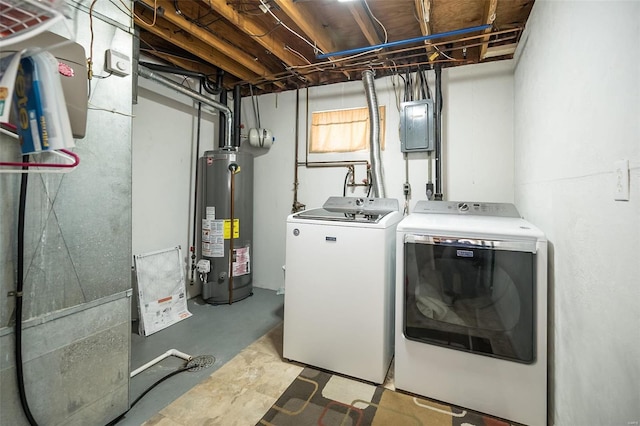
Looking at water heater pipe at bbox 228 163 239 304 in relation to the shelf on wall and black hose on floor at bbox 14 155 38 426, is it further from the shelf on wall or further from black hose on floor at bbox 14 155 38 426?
the shelf on wall

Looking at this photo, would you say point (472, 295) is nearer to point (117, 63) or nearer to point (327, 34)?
point (117, 63)

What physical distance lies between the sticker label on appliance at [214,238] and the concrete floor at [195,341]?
588mm

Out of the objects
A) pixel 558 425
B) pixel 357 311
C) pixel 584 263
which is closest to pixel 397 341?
pixel 357 311

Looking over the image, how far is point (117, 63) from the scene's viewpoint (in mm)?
1344

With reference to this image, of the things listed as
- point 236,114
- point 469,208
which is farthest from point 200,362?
point 236,114

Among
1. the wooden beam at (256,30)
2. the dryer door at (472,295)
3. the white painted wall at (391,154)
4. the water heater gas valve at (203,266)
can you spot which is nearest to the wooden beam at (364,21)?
the white painted wall at (391,154)

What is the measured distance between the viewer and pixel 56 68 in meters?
0.94

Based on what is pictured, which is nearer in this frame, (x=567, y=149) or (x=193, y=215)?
(x=567, y=149)

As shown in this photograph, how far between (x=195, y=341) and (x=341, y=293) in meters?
1.36

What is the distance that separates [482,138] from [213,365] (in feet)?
9.55

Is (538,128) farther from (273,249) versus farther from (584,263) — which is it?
(273,249)

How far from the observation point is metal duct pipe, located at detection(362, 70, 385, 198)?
2711 millimetres

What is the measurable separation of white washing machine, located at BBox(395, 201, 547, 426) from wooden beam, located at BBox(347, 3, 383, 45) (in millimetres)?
1581

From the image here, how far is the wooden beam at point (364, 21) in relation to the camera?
78.1 inches
